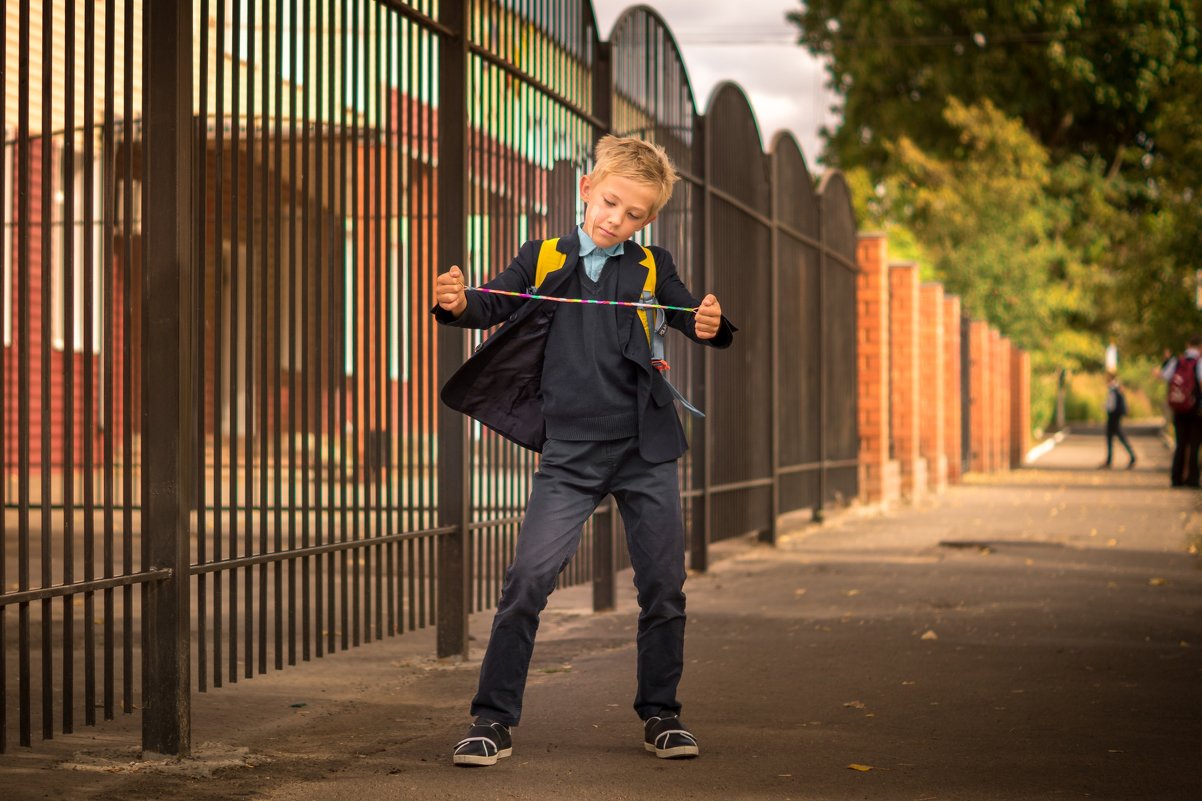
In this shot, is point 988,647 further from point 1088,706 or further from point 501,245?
point 501,245

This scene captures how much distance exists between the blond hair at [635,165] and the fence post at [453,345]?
2.02m

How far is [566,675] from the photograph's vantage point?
647 centimetres

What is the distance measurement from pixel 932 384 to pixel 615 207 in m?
17.7

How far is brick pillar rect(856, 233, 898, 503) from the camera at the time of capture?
1777cm

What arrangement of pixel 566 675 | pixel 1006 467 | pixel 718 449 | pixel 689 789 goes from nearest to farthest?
1. pixel 689 789
2. pixel 566 675
3. pixel 718 449
4. pixel 1006 467

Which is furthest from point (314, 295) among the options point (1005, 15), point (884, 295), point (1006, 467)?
point (1005, 15)

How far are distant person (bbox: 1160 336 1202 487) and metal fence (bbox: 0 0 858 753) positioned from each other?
11.1 meters

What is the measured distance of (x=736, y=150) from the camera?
12.0m

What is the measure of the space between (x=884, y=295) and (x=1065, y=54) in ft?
104

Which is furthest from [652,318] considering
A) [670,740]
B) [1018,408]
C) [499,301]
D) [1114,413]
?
[1018,408]

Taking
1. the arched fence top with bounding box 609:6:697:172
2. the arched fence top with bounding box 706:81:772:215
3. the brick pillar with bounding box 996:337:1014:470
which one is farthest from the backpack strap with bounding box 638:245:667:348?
the brick pillar with bounding box 996:337:1014:470

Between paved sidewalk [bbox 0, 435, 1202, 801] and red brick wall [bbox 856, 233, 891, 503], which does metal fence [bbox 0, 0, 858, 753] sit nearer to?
paved sidewalk [bbox 0, 435, 1202, 801]

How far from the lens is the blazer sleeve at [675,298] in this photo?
16.1ft

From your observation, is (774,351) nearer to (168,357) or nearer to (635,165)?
(635,165)
